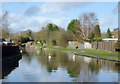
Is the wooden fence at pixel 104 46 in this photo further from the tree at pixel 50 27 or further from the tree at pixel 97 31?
the tree at pixel 50 27

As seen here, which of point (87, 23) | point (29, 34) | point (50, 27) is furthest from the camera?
point (29, 34)

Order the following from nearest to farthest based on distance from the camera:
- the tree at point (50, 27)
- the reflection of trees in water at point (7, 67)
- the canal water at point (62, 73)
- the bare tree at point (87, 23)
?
the canal water at point (62, 73) < the reflection of trees in water at point (7, 67) < the bare tree at point (87, 23) < the tree at point (50, 27)

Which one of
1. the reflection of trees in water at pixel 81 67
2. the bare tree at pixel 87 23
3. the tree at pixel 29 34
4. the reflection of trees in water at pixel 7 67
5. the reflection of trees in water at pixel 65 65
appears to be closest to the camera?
the reflection of trees in water at pixel 81 67

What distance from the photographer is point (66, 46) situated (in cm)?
7975

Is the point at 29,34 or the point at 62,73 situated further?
the point at 29,34

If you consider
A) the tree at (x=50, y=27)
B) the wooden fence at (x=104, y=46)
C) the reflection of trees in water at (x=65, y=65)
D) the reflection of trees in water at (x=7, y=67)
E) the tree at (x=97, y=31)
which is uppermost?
the tree at (x=50, y=27)

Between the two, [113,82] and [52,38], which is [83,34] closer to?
[52,38]

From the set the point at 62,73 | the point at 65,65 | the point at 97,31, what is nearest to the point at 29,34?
the point at 97,31

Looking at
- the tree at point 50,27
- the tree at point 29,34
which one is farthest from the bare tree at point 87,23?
the tree at point 29,34

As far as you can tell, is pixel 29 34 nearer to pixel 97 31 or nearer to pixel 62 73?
pixel 97 31

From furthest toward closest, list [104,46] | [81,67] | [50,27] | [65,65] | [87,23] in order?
[50,27], [87,23], [104,46], [65,65], [81,67]

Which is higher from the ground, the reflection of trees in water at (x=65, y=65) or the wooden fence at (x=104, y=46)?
the wooden fence at (x=104, y=46)

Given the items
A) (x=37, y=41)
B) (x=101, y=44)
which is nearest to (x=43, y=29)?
(x=37, y=41)

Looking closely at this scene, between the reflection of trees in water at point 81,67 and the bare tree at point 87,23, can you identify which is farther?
the bare tree at point 87,23
